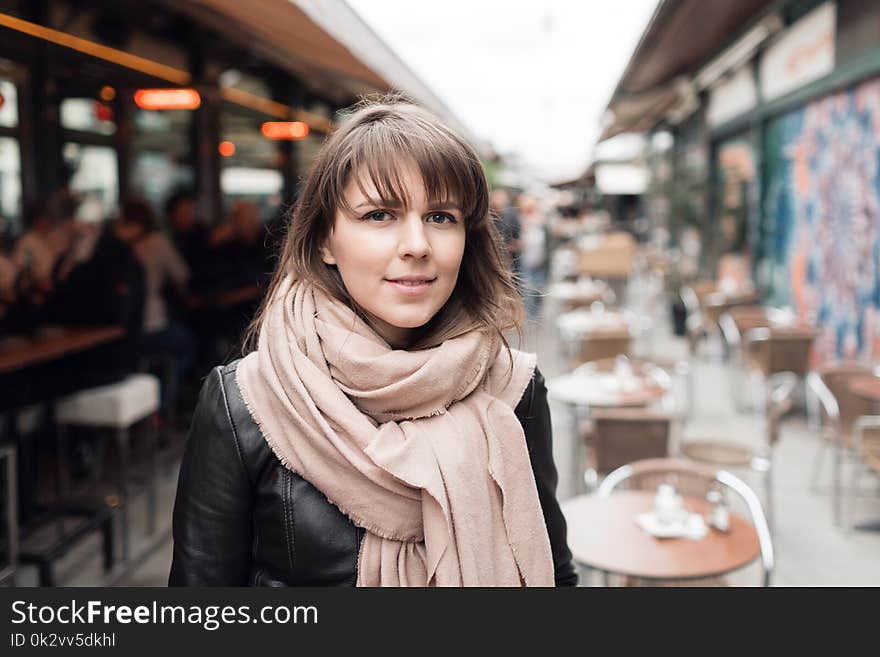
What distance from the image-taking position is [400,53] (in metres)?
5.68

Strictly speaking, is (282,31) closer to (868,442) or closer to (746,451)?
(746,451)

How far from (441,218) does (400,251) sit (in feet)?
0.35

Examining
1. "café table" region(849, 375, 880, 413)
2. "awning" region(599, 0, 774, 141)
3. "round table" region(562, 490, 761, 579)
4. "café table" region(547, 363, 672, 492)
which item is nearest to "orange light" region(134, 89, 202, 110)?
"awning" region(599, 0, 774, 141)

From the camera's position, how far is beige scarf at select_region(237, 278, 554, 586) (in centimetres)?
139

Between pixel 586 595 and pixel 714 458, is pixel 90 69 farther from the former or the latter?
pixel 586 595

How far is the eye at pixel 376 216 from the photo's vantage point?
1410 mm

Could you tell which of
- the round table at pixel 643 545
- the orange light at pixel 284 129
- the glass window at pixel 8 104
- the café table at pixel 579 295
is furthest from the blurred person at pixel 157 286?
the orange light at pixel 284 129

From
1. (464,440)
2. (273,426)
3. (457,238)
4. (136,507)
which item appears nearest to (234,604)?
(273,426)

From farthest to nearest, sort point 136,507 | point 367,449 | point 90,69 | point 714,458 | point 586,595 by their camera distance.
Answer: point 90,69
point 136,507
point 714,458
point 367,449
point 586,595

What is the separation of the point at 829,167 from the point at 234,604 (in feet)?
27.6

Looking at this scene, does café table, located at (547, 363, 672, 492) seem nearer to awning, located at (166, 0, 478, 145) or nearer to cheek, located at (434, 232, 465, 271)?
awning, located at (166, 0, 478, 145)

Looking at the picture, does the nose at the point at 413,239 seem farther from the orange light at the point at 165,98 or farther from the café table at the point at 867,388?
the orange light at the point at 165,98

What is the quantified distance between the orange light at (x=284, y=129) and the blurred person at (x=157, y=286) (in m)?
5.78

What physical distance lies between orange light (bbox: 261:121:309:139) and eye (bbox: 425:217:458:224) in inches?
454
